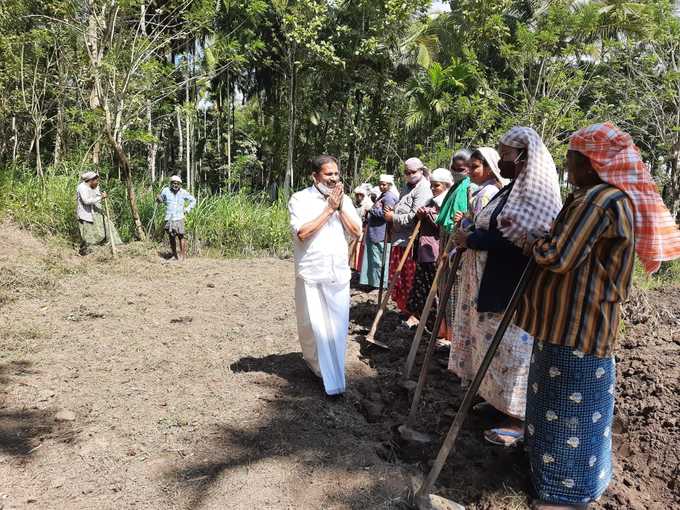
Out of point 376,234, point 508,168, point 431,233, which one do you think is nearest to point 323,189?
point 508,168

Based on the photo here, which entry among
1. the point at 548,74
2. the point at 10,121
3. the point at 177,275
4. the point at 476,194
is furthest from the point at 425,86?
the point at 10,121

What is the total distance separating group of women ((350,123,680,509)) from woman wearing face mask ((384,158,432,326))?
1859 millimetres

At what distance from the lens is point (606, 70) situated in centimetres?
1356

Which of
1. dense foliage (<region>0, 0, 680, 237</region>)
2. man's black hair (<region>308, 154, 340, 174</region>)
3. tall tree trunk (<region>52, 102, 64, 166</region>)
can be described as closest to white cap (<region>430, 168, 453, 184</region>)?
man's black hair (<region>308, 154, 340, 174</region>)

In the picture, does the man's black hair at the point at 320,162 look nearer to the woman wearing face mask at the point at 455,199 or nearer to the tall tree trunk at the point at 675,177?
the woman wearing face mask at the point at 455,199

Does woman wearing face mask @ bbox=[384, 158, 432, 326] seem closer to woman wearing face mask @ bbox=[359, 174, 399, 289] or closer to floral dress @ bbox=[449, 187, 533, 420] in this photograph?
woman wearing face mask @ bbox=[359, 174, 399, 289]

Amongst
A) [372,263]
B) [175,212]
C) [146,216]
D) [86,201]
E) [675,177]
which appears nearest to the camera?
[372,263]

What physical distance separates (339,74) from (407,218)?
41.9 feet

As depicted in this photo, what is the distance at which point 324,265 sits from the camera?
11.1 feet

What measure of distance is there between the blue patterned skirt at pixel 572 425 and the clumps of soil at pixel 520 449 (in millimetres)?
243

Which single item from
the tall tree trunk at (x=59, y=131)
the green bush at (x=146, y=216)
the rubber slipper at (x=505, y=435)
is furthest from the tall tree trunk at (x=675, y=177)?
the tall tree trunk at (x=59, y=131)

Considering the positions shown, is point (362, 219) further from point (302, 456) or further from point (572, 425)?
point (572, 425)

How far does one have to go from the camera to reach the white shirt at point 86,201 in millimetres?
8750

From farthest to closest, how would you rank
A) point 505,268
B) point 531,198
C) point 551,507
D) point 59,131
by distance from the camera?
point 59,131 → point 505,268 → point 531,198 → point 551,507
